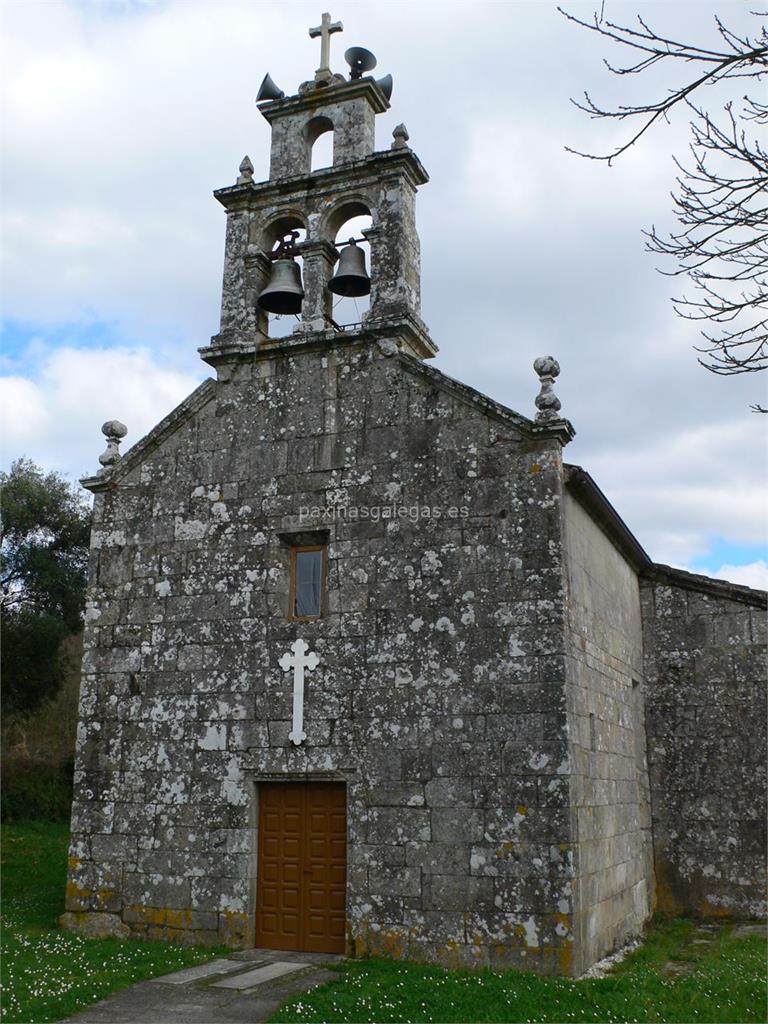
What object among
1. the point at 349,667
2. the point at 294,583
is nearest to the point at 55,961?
the point at 349,667

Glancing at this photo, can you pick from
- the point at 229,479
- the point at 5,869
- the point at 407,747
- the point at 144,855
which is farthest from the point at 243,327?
the point at 5,869

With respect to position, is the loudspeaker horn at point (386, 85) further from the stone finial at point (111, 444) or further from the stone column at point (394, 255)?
the stone finial at point (111, 444)

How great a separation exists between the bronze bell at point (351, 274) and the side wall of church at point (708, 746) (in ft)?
19.2

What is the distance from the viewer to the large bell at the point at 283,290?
34.7 ft

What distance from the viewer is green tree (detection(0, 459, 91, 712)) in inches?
707

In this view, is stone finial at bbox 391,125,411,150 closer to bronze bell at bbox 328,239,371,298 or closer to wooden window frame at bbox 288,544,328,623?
bronze bell at bbox 328,239,371,298

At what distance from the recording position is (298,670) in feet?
30.3

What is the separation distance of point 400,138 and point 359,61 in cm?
143

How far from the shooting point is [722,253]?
4.27 m

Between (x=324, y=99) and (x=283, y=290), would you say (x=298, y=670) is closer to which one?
(x=283, y=290)

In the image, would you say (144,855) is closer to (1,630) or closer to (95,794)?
(95,794)

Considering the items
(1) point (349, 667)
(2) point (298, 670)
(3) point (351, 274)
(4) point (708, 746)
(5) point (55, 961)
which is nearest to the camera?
(5) point (55, 961)

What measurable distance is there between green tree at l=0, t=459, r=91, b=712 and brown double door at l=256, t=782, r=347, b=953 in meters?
10.4

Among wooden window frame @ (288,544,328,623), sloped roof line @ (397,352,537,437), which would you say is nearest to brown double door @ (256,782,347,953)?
wooden window frame @ (288,544,328,623)
